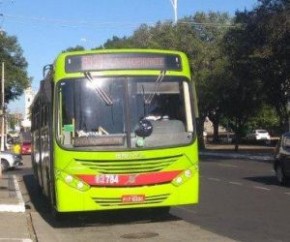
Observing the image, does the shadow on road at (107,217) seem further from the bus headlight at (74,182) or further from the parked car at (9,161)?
the parked car at (9,161)

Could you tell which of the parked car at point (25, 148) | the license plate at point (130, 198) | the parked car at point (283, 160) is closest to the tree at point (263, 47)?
the parked car at point (283, 160)

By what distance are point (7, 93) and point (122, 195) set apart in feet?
195

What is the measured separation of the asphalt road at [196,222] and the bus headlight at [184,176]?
0.80m

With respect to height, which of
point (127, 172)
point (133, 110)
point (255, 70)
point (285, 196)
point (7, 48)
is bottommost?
point (285, 196)

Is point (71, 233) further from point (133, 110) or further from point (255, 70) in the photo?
point (255, 70)

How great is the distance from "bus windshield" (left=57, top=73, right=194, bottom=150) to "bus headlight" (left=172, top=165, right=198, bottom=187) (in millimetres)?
505

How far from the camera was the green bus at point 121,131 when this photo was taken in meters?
11.8

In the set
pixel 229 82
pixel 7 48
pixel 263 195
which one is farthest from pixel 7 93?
pixel 263 195

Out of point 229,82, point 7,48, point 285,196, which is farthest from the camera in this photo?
point 7,48

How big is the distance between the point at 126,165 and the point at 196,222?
2.10 meters

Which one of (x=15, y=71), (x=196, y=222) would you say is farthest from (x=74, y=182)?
(x=15, y=71)

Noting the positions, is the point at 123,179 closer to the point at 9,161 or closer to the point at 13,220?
the point at 13,220

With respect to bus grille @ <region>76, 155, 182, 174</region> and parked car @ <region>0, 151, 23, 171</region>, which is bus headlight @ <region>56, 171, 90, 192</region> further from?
parked car @ <region>0, 151, 23, 171</region>

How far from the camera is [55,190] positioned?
1223 centimetres
